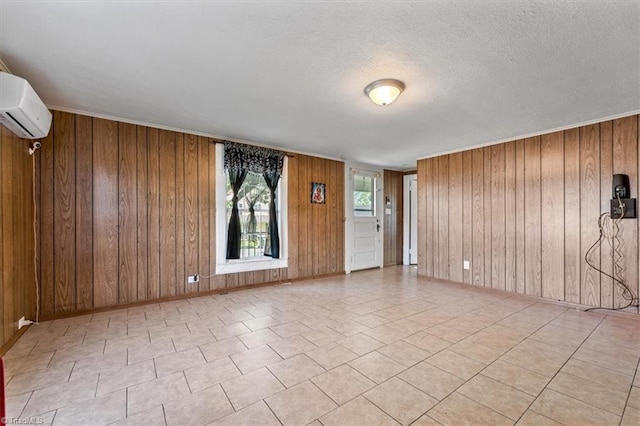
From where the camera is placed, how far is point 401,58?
2123 millimetres

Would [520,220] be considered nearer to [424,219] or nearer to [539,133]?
[539,133]

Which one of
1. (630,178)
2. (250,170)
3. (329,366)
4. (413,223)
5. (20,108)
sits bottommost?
(329,366)

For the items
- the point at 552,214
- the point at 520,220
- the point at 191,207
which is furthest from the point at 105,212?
the point at 552,214

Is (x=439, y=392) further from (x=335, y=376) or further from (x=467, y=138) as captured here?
(x=467, y=138)

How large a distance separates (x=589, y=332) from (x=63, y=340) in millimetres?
5053

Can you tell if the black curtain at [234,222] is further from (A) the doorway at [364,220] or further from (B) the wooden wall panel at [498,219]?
(B) the wooden wall panel at [498,219]

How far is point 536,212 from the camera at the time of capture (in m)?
3.93

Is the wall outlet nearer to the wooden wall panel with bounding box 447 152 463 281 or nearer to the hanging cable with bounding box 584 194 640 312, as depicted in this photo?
the wooden wall panel with bounding box 447 152 463 281

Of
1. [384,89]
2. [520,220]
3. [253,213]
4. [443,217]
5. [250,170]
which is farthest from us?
[443,217]

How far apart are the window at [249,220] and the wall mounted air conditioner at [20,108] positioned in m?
1.97

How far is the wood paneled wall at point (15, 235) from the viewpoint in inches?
91.7

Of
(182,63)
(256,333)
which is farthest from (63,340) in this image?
(182,63)

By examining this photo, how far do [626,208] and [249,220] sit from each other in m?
4.86

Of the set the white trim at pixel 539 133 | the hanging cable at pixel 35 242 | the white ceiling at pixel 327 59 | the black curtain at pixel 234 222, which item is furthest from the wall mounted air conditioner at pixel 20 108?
the white trim at pixel 539 133
